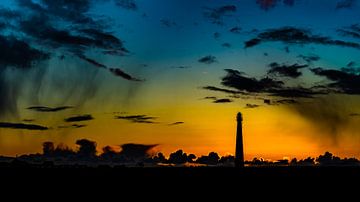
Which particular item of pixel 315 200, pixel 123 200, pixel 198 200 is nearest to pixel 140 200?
pixel 123 200

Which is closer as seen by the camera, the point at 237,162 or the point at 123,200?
the point at 123,200

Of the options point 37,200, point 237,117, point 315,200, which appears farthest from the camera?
point 237,117

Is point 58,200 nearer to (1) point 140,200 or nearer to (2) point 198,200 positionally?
(1) point 140,200

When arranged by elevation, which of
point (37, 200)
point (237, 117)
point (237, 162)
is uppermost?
point (237, 117)

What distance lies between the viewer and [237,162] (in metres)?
163

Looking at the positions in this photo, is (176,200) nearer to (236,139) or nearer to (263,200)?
(263,200)

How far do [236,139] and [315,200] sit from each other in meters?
111

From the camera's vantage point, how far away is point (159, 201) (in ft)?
177

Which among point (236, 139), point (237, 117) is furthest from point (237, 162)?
point (237, 117)

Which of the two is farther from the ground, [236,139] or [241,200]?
[236,139]

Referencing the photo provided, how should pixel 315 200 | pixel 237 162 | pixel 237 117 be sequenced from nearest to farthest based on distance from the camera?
pixel 315 200 → pixel 237 162 → pixel 237 117

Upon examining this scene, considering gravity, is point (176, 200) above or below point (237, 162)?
below

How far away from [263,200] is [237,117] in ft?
416

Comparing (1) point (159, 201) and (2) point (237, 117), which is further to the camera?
(2) point (237, 117)
